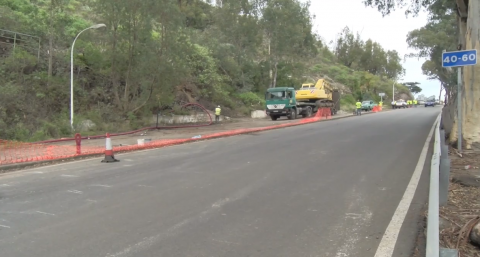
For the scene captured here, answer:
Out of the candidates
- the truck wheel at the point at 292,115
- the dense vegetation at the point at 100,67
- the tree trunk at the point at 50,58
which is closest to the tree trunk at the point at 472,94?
the dense vegetation at the point at 100,67

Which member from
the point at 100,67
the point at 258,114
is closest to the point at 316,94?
the point at 258,114

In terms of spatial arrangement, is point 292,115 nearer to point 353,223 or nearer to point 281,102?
point 281,102

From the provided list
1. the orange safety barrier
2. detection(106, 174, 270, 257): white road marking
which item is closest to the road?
detection(106, 174, 270, 257): white road marking

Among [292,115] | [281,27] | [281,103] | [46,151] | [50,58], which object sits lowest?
[46,151]

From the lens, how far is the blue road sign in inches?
407

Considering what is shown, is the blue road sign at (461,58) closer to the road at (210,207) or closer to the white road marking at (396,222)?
the road at (210,207)

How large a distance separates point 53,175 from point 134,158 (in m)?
2.95

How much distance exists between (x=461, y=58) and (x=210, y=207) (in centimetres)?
851

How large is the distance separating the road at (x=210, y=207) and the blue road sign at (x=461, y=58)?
2.80 m

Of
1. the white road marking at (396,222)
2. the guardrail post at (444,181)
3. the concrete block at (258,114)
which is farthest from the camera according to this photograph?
the concrete block at (258,114)

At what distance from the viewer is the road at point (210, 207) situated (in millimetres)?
4598

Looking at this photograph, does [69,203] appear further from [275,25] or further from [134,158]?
[275,25]

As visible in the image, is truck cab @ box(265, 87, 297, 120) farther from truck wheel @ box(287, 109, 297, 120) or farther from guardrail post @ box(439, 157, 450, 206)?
guardrail post @ box(439, 157, 450, 206)

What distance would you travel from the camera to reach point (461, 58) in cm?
1055
